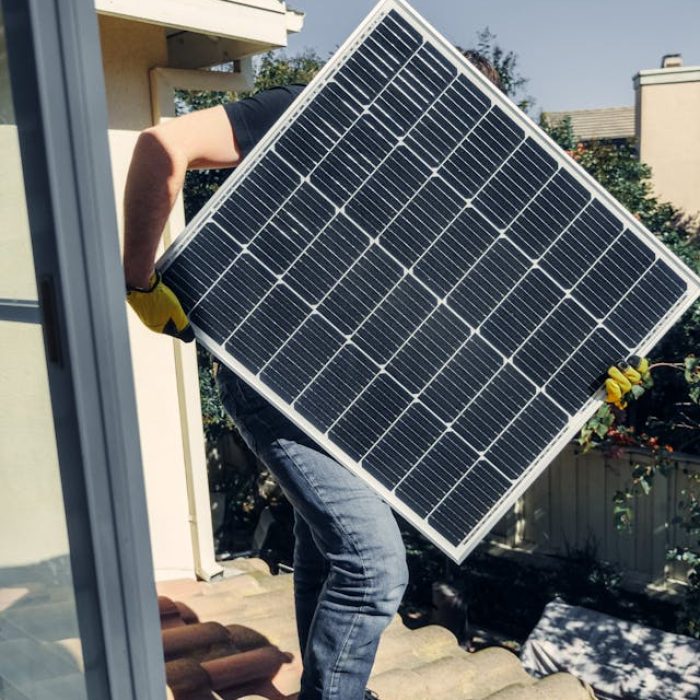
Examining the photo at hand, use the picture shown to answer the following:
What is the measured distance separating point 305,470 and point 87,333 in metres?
1.07

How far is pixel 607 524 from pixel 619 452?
3.66 feet

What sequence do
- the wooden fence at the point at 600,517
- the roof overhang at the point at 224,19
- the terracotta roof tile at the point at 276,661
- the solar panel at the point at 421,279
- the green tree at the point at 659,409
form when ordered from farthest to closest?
the wooden fence at the point at 600,517 < the green tree at the point at 659,409 < the roof overhang at the point at 224,19 < the terracotta roof tile at the point at 276,661 < the solar panel at the point at 421,279

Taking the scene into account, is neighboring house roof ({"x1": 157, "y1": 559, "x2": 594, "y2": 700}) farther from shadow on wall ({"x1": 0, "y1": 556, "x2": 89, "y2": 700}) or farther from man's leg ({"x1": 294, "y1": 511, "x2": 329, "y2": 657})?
shadow on wall ({"x1": 0, "y1": 556, "x2": 89, "y2": 700})

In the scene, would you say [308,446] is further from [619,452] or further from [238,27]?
[619,452]

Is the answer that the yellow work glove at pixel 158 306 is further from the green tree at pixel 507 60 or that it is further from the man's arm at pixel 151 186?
the green tree at pixel 507 60

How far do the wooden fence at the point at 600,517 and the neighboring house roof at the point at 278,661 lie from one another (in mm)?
5807

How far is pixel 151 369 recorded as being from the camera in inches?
225

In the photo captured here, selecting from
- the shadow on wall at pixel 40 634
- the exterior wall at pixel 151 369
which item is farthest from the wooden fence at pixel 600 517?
the shadow on wall at pixel 40 634

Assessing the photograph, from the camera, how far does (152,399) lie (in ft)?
18.8

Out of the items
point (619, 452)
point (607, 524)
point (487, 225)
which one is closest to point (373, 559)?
point (487, 225)

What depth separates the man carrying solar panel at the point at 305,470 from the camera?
8.18 ft

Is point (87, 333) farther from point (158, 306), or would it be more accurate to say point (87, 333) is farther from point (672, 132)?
point (672, 132)

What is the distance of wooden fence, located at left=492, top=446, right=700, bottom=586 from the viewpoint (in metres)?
9.77

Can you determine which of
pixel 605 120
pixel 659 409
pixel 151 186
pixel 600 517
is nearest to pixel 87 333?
pixel 151 186
